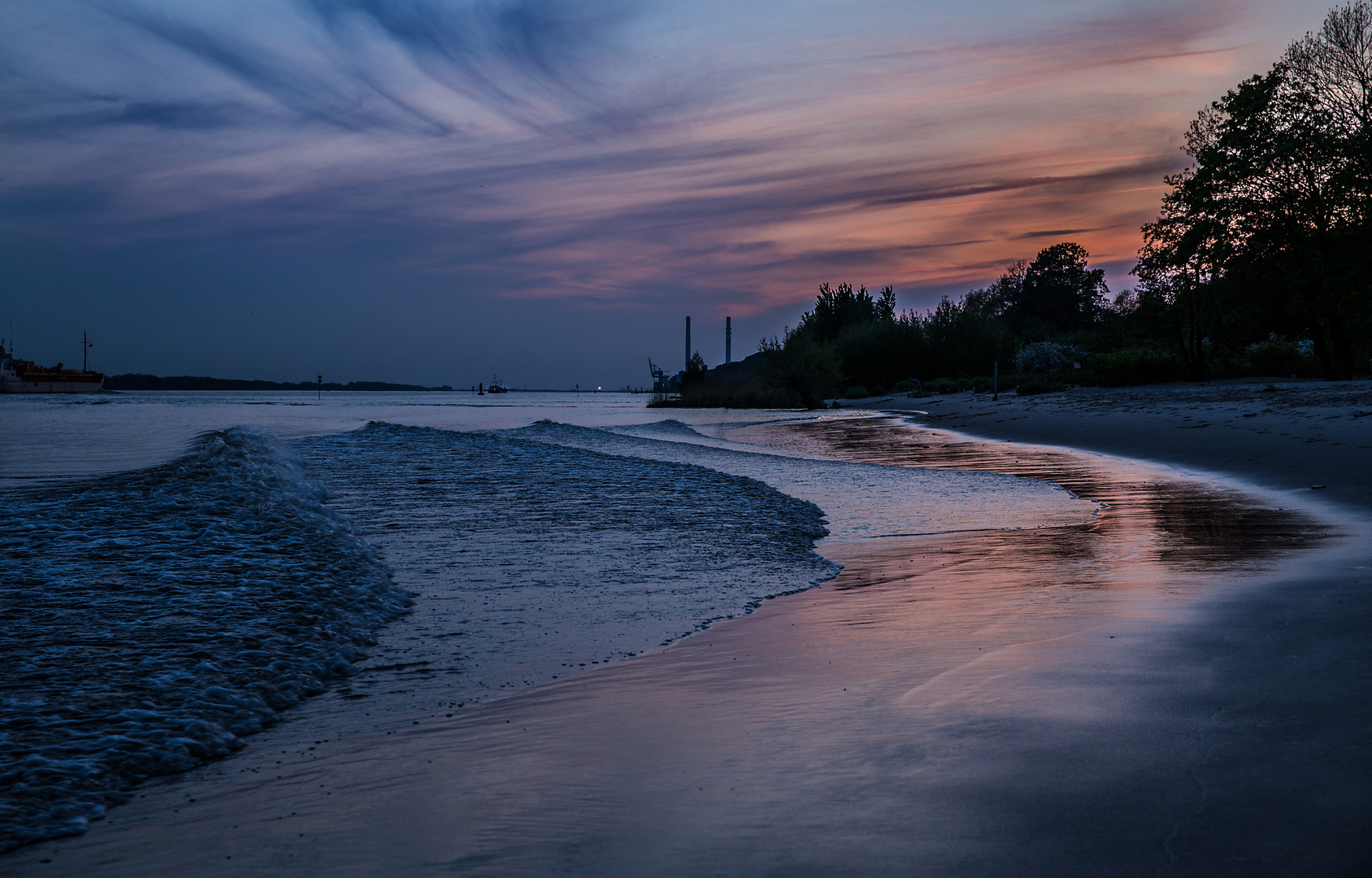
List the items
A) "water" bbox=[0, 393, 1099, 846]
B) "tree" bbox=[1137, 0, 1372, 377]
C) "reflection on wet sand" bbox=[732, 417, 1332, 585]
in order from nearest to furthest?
"water" bbox=[0, 393, 1099, 846]
"reflection on wet sand" bbox=[732, 417, 1332, 585]
"tree" bbox=[1137, 0, 1372, 377]

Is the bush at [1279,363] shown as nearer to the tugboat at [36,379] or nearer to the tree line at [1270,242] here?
the tree line at [1270,242]

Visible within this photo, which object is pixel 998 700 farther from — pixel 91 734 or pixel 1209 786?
pixel 91 734

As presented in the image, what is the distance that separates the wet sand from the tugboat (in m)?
104

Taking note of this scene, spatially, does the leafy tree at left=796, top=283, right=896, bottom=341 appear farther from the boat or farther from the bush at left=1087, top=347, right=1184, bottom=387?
the boat

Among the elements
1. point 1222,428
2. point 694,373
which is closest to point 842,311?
point 694,373

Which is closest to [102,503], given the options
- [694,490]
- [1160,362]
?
[694,490]

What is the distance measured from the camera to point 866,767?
8.31 ft

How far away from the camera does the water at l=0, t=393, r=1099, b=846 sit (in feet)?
10.5

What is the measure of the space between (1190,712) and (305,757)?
282 cm

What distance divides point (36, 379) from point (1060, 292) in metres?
103

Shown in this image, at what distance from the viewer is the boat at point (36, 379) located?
285 ft

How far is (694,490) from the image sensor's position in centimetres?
1025

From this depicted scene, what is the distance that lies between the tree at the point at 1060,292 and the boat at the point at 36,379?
98163 millimetres

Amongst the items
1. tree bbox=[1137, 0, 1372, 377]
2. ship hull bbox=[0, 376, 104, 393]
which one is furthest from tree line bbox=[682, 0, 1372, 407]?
ship hull bbox=[0, 376, 104, 393]
